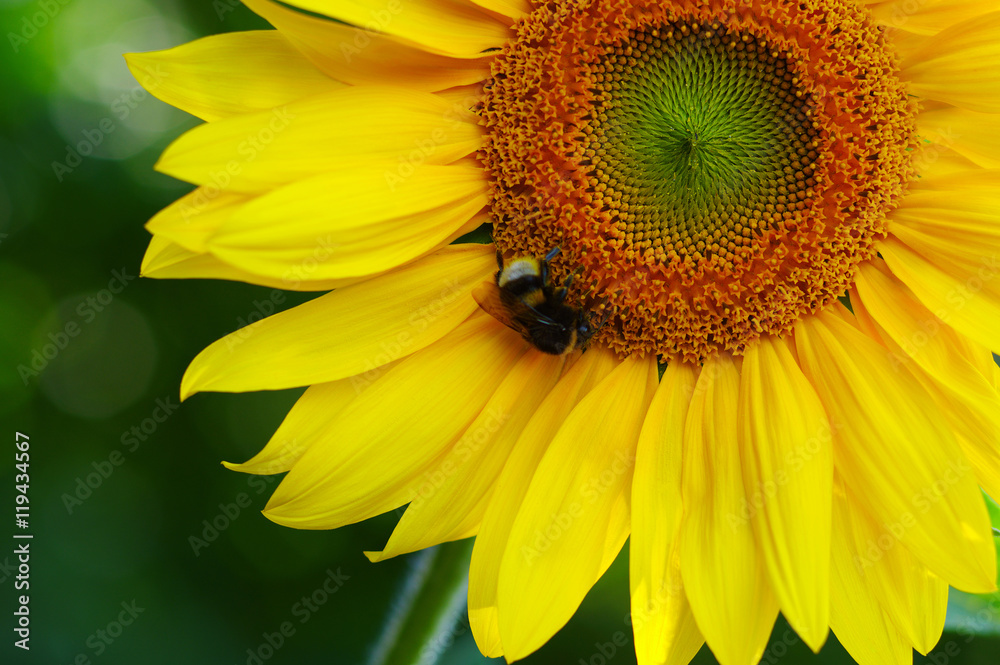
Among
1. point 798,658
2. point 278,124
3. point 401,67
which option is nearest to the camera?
point 278,124

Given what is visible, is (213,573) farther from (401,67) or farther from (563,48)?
(563,48)

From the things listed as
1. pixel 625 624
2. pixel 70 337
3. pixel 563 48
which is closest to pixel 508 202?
pixel 563 48

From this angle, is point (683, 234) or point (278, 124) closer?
point (278, 124)
